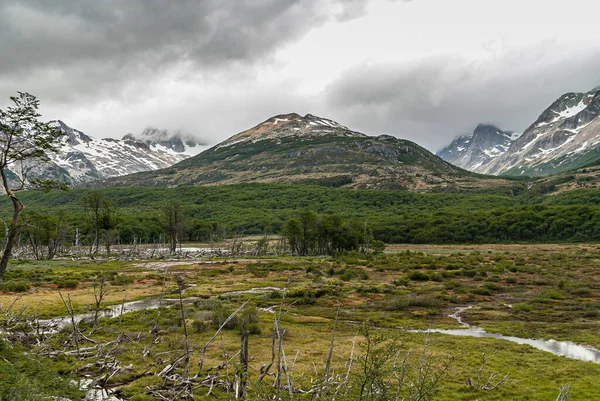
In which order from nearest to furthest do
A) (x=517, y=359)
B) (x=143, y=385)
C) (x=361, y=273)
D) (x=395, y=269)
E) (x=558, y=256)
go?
(x=143, y=385) → (x=517, y=359) → (x=361, y=273) → (x=395, y=269) → (x=558, y=256)

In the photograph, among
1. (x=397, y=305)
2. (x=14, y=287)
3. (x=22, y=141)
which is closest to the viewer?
(x=22, y=141)

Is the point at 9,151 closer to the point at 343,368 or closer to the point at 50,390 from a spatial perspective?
the point at 50,390

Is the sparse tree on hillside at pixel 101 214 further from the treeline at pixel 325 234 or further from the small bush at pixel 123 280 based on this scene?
the treeline at pixel 325 234

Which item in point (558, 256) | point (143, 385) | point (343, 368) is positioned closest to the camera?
point (143, 385)

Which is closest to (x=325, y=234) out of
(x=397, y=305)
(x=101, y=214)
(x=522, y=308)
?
(x=397, y=305)

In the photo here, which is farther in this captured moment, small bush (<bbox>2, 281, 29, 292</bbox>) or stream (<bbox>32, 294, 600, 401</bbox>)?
small bush (<bbox>2, 281, 29, 292</bbox>)

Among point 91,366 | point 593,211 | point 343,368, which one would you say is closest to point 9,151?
point 91,366

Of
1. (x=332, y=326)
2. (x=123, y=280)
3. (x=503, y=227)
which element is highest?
(x=503, y=227)

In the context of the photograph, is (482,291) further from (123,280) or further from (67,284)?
(67,284)

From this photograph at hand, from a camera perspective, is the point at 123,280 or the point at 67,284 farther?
the point at 123,280

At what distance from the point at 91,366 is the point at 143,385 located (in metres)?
3.01

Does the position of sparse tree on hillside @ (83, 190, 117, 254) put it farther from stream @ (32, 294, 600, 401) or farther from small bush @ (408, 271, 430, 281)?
small bush @ (408, 271, 430, 281)

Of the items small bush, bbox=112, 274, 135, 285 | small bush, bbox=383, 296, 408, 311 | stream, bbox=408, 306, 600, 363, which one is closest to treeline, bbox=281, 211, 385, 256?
small bush, bbox=112, 274, 135, 285

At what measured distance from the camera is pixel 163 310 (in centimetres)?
3534
